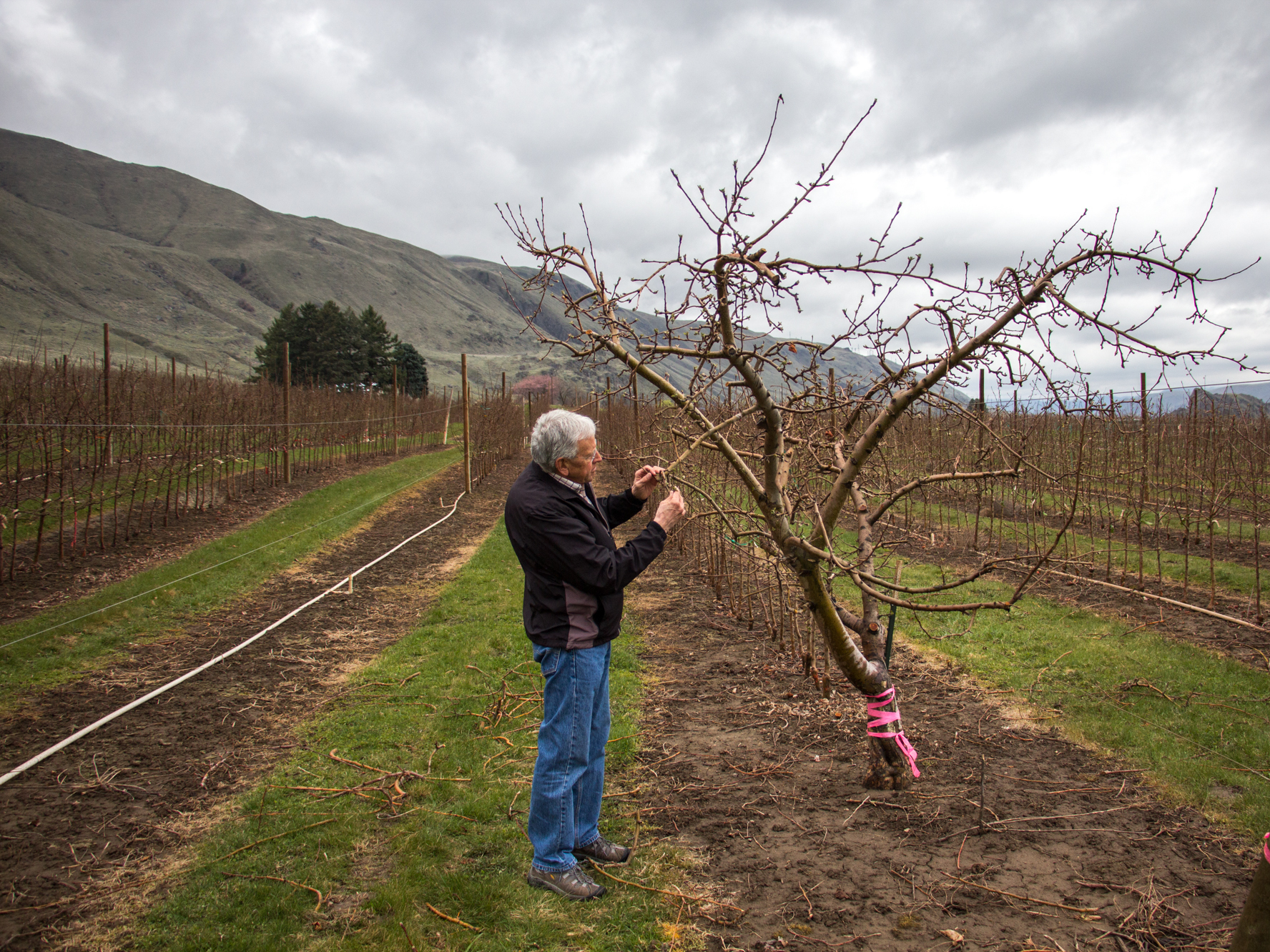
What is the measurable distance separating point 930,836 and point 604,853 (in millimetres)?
1332

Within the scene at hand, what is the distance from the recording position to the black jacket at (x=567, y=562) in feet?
8.33

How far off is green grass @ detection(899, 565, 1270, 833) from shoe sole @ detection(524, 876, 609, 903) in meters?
1.84

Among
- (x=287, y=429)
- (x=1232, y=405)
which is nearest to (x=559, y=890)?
(x=1232, y=405)

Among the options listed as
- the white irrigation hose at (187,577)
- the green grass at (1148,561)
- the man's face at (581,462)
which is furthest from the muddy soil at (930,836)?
the white irrigation hose at (187,577)

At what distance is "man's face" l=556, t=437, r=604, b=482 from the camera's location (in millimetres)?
2664

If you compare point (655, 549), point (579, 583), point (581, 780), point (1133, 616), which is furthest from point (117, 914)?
point (1133, 616)

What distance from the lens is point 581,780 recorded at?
9.27 ft

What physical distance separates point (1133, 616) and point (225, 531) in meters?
11.6

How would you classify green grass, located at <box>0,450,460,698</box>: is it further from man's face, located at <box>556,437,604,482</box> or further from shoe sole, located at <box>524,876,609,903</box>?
man's face, located at <box>556,437,604,482</box>

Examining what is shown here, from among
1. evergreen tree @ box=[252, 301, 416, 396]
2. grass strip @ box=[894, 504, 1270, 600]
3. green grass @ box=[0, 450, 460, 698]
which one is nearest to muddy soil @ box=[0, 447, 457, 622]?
green grass @ box=[0, 450, 460, 698]

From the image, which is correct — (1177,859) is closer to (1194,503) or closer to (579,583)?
(579,583)

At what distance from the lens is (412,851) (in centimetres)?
303

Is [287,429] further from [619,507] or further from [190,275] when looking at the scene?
[190,275]

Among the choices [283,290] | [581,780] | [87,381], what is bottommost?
[581,780]
